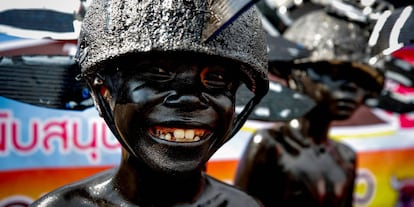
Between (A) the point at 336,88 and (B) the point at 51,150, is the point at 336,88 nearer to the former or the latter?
(A) the point at 336,88

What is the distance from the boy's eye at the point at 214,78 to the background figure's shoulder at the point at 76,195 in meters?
0.41

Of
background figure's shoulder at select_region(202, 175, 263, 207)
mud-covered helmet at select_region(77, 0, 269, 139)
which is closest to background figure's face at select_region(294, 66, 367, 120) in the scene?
background figure's shoulder at select_region(202, 175, 263, 207)

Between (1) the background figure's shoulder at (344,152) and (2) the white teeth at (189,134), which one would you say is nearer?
(2) the white teeth at (189,134)

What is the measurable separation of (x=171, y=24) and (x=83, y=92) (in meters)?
0.73

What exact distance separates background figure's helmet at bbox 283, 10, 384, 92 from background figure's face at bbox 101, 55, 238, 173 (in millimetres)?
1497

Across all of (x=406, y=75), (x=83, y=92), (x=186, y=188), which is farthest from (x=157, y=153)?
(x=406, y=75)

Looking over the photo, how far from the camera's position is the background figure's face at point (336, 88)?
302 centimetres

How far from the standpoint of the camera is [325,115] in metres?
3.19

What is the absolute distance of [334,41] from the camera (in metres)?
2.99

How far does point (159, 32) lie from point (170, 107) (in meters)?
0.17

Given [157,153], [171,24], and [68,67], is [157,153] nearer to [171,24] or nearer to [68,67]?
[171,24]

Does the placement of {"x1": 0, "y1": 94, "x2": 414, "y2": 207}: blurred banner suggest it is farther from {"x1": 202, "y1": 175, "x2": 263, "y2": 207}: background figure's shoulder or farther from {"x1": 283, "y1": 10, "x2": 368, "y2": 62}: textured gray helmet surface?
{"x1": 202, "y1": 175, "x2": 263, "y2": 207}: background figure's shoulder

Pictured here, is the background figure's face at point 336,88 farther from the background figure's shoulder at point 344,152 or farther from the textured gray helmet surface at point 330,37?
the background figure's shoulder at point 344,152

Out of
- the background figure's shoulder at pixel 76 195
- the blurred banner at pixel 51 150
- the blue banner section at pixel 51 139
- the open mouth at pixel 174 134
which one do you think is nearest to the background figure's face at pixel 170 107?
the open mouth at pixel 174 134
